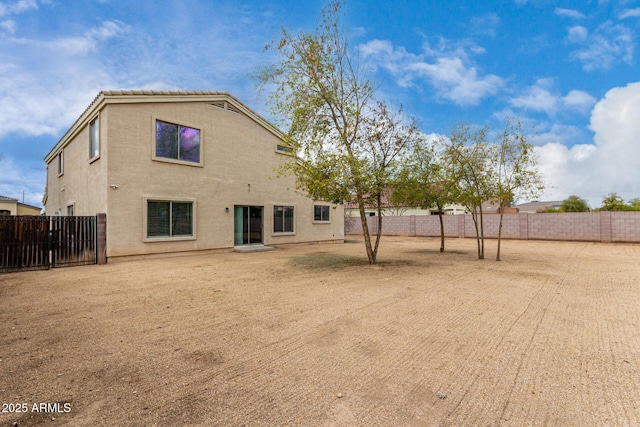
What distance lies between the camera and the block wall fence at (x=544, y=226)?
17.6 metres

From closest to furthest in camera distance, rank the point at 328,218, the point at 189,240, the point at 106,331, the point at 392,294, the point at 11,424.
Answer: the point at 11,424 → the point at 106,331 → the point at 392,294 → the point at 189,240 → the point at 328,218

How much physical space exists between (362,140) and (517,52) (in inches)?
300

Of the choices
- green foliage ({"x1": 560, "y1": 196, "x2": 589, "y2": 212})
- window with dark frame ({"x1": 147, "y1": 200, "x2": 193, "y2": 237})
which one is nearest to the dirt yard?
window with dark frame ({"x1": 147, "y1": 200, "x2": 193, "y2": 237})

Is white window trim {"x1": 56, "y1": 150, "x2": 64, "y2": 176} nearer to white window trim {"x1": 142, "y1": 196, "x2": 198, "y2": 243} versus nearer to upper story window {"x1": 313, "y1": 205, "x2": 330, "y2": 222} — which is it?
white window trim {"x1": 142, "y1": 196, "x2": 198, "y2": 243}

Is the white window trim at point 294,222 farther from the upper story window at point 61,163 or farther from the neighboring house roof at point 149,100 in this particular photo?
the upper story window at point 61,163

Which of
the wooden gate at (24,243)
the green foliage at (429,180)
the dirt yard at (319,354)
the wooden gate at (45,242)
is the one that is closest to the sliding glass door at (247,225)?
the wooden gate at (45,242)

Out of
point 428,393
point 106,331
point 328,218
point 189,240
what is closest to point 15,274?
point 189,240

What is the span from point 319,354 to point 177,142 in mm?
11637

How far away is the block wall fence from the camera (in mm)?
17609

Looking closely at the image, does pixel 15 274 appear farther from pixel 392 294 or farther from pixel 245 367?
pixel 392 294

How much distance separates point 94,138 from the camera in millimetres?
11961

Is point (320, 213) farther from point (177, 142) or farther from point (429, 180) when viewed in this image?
point (177, 142)

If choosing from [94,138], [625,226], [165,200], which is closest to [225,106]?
[165,200]

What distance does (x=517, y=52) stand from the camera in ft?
38.0
